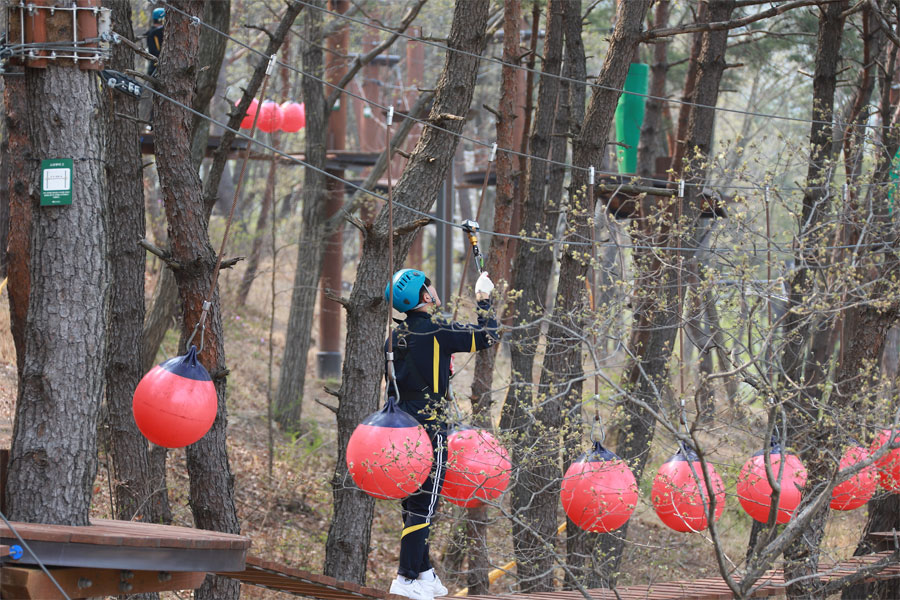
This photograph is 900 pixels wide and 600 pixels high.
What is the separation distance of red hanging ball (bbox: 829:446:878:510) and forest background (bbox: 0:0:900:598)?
11cm

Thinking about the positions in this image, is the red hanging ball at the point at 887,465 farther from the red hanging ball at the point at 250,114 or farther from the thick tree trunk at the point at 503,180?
the red hanging ball at the point at 250,114

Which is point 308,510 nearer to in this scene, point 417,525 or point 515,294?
point 417,525

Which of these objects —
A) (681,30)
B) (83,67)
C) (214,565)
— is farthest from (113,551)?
(681,30)

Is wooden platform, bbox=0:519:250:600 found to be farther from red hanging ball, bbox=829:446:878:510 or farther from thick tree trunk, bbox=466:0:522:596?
thick tree trunk, bbox=466:0:522:596

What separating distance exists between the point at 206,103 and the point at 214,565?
6.51 metres

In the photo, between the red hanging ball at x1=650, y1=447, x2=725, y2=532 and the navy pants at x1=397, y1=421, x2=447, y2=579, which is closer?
the red hanging ball at x1=650, y1=447, x2=725, y2=532

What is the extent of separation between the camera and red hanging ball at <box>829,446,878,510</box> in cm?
659

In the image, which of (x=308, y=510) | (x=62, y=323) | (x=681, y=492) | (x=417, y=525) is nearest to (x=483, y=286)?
(x=417, y=525)

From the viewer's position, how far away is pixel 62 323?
467 cm

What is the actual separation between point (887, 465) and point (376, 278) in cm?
378

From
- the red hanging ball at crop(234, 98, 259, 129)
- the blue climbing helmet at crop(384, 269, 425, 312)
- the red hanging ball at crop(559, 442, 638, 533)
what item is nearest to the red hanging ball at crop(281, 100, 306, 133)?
the red hanging ball at crop(234, 98, 259, 129)

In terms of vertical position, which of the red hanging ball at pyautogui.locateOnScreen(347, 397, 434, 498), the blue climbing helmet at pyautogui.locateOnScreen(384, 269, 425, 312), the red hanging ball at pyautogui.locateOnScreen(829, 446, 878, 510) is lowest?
the red hanging ball at pyautogui.locateOnScreen(829, 446, 878, 510)

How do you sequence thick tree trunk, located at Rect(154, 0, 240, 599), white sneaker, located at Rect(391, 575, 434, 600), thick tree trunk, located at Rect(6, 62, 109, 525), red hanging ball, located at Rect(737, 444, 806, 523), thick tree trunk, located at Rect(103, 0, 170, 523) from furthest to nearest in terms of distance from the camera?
thick tree trunk, located at Rect(103, 0, 170, 523) < thick tree trunk, located at Rect(154, 0, 240, 599) < white sneaker, located at Rect(391, 575, 434, 600) < red hanging ball, located at Rect(737, 444, 806, 523) < thick tree trunk, located at Rect(6, 62, 109, 525)

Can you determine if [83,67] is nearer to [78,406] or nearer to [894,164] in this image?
[78,406]
